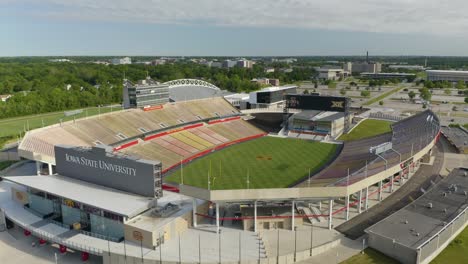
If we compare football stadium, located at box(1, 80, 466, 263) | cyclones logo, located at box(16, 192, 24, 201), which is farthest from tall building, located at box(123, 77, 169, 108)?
cyclones logo, located at box(16, 192, 24, 201)

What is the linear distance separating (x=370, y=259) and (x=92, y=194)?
29156 millimetres

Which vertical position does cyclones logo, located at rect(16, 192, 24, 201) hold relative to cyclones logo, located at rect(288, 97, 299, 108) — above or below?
below

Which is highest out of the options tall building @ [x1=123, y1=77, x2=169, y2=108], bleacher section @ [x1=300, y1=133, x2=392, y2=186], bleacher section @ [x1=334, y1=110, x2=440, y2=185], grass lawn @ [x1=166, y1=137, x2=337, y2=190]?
tall building @ [x1=123, y1=77, x2=169, y2=108]

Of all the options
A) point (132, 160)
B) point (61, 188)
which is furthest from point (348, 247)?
point (61, 188)

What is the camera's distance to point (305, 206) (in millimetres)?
44594

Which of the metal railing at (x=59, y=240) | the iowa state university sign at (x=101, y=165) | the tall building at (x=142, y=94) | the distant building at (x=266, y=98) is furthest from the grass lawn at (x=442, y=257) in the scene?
the distant building at (x=266, y=98)

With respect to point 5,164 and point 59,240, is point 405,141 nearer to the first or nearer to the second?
point 59,240

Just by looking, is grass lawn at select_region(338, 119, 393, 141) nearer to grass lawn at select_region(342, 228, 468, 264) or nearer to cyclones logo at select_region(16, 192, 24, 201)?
grass lawn at select_region(342, 228, 468, 264)

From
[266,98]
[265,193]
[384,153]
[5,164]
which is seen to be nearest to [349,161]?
[384,153]

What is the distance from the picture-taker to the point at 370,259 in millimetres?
34344

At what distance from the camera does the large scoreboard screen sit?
8044 cm

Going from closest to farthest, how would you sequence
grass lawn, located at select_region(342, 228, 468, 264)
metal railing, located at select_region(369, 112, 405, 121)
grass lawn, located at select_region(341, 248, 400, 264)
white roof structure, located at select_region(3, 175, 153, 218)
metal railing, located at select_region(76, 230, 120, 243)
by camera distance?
grass lawn, located at select_region(341, 248, 400, 264), grass lawn, located at select_region(342, 228, 468, 264), metal railing, located at select_region(76, 230, 120, 243), white roof structure, located at select_region(3, 175, 153, 218), metal railing, located at select_region(369, 112, 405, 121)

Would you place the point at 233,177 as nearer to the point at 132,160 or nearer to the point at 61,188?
the point at 132,160

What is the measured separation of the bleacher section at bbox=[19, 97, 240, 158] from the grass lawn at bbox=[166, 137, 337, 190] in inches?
332
